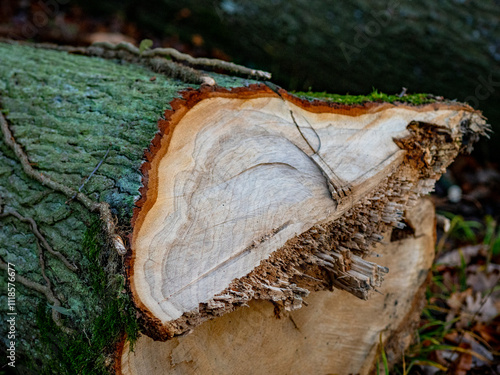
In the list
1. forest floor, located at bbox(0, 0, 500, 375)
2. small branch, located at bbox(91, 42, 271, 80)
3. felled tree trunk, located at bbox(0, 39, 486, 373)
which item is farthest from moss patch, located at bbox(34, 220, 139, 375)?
forest floor, located at bbox(0, 0, 500, 375)

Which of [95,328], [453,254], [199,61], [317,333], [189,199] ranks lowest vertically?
[453,254]

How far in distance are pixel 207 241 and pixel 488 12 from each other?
3008 millimetres

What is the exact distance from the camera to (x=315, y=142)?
1525 millimetres

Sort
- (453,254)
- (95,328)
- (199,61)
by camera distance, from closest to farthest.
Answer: (95,328) → (199,61) → (453,254)

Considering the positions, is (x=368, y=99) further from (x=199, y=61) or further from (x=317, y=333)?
(x=317, y=333)

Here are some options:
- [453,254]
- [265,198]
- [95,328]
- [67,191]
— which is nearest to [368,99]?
[265,198]

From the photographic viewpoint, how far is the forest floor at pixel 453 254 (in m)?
2.09

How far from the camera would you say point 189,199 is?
1309 mm

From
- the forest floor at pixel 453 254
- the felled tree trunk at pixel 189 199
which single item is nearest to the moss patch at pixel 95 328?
the felled tree trunk at pixel 189 199

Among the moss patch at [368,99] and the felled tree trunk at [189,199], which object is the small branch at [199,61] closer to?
the felled tree trunk at [189,199]

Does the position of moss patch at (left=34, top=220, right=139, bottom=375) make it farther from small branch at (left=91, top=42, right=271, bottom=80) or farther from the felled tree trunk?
small branch at (left=91, top=42, right=271, bottom=80)

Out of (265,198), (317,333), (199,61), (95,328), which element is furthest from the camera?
(199,61)

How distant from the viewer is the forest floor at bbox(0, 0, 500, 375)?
2.09 meters

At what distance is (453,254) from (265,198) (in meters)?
1.96
